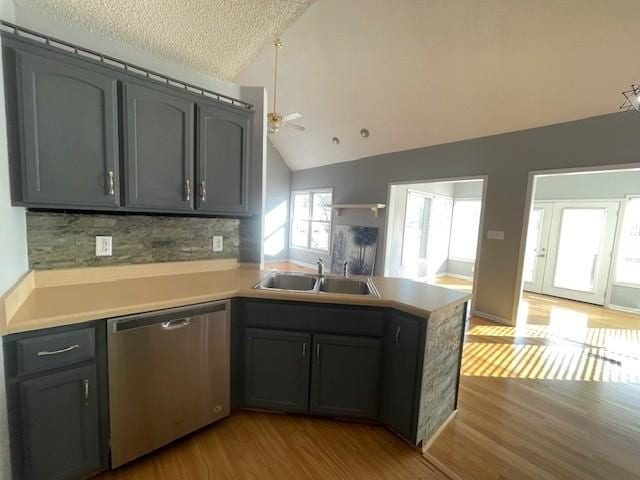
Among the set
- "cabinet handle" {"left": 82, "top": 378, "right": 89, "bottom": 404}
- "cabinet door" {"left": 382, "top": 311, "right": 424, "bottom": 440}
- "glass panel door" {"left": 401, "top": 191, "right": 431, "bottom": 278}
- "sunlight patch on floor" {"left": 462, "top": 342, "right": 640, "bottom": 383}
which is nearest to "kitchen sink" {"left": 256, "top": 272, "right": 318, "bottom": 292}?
"cabinet door" {"left": 382, "top": 311, "right": 424, "bottom": 440}

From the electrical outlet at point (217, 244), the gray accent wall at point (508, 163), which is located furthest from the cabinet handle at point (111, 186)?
the gray accent wall at point (508, 163)

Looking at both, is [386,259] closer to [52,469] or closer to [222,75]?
[222,75]

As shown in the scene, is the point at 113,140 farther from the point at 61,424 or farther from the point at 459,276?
the point at 459,276

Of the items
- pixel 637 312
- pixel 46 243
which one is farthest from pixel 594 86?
pixel 46 243

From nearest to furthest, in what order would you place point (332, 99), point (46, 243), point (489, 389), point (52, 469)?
1. point (52, 469)
2. point (46, 243)
3. point (489, 389)
4. point (332, 99)

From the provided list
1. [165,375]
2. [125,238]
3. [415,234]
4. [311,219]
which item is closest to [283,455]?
[165,375]

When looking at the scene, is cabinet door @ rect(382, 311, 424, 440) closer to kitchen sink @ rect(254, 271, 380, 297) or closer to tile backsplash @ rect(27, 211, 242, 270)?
kitchen sink @ rect(254, 271, 380, 297)

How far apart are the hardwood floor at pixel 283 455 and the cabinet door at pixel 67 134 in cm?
152

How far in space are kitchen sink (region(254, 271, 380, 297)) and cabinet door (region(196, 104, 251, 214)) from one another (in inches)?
24.4

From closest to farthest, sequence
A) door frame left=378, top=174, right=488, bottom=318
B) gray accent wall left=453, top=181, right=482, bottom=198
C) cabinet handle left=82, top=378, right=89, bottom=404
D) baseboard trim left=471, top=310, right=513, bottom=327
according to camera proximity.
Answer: cabinet handle left=82, top=378, right=89, bottom=404
baseboard trim left=471, top=310, right=513, bottom=327
door frame left=378, top=174, right=488, bottom=318
gray accent wall left=453, top=181, right=482, bottom=198

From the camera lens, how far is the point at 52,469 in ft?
4.36

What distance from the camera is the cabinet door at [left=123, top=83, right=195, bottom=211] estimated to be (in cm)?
168

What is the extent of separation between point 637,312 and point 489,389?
462 centimetres

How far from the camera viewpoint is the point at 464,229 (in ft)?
23.9
